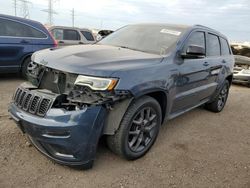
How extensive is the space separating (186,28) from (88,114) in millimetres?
2353

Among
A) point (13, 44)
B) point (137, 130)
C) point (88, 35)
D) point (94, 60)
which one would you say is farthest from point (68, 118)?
point (88, 35)

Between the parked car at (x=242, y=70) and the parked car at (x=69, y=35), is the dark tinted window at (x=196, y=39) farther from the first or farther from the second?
the parked car at (x=69, y=35)

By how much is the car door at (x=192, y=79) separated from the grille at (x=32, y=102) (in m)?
1.82

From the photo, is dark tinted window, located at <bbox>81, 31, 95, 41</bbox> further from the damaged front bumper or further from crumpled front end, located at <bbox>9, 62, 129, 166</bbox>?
the damaged front bumper

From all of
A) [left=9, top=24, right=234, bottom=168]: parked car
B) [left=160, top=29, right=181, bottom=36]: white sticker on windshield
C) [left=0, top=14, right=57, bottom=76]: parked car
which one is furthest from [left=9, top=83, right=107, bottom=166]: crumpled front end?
[left=0, top=14, right=57, bottom=76]: parked car

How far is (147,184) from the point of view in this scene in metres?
2.97

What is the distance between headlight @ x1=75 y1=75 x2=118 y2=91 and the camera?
2773 millimetres

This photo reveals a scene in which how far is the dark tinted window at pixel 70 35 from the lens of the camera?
11.5m

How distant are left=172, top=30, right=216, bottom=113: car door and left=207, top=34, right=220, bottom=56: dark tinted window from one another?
260 millimetres

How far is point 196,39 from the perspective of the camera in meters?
4.40

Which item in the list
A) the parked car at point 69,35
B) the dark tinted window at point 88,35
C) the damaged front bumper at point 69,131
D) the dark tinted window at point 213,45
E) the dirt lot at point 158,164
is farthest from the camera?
the dark tinted window at point 88,35

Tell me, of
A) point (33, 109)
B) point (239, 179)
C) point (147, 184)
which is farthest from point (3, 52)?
point (239, 179)

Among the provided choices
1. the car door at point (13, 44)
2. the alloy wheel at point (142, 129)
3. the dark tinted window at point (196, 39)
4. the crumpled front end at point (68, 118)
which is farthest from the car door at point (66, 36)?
the crumpled front end at point (68, 118)

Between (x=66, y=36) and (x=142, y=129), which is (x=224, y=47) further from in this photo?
(x=66, y=36)
